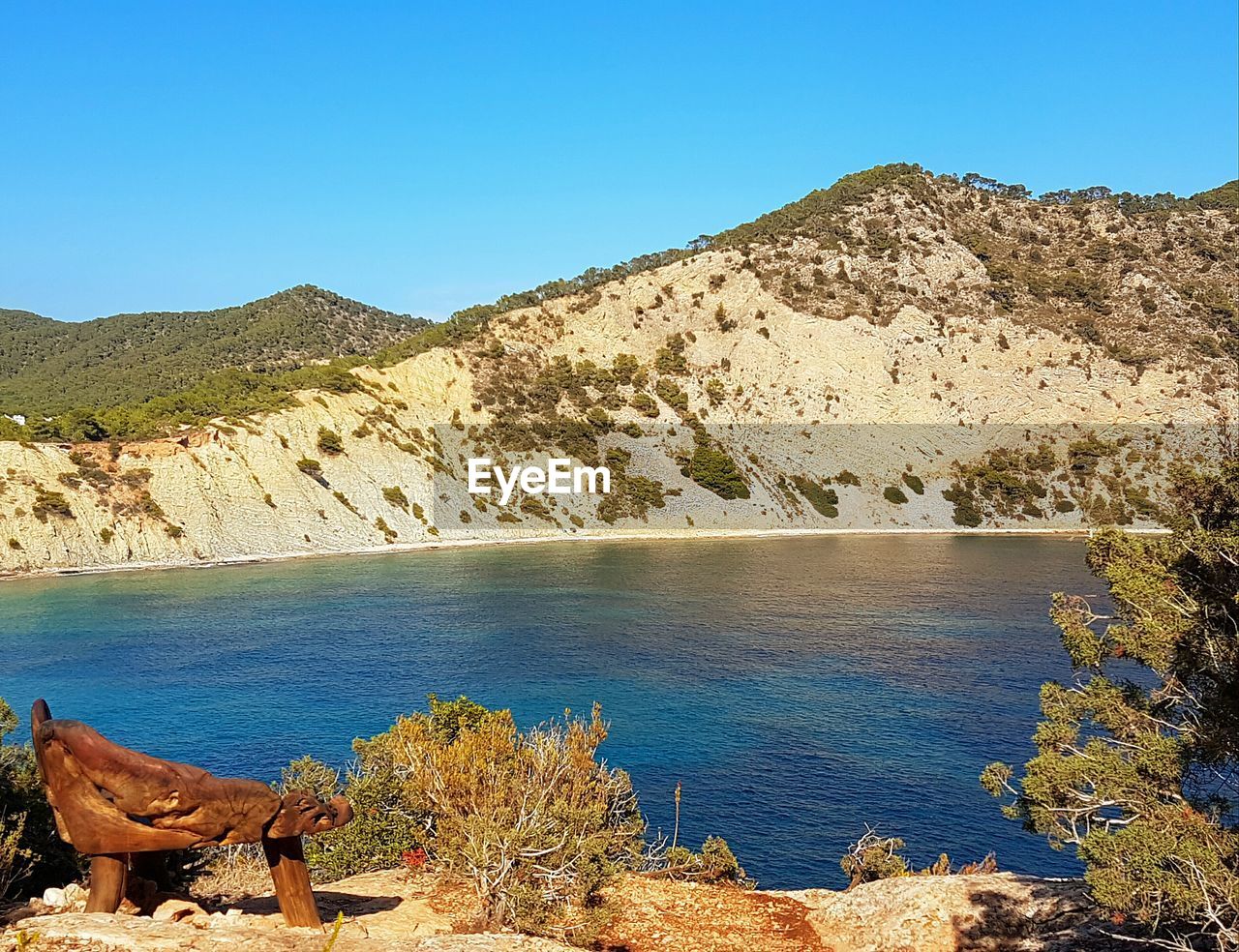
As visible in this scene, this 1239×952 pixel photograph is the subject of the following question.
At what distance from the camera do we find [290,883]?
41.3 ft

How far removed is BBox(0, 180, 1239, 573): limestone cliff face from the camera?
294 ft

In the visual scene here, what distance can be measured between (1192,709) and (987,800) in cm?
1974

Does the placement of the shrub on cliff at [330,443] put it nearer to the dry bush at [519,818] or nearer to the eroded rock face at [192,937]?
the dry bush at [519,818]

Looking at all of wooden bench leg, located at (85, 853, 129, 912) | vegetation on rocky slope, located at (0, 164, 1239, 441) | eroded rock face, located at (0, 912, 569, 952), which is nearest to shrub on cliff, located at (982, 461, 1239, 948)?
eroded rock face, located at (0, 912, 569, 952)

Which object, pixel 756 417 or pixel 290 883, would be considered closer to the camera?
pixel 290 883

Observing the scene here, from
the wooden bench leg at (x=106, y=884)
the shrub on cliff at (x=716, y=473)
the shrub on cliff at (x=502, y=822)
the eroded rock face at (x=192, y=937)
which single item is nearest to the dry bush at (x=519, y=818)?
the shrub on cliff at (x=502, y=822)

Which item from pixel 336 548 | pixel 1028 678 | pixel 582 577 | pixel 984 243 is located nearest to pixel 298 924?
pixel 1028 678

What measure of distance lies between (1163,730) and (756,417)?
105 m

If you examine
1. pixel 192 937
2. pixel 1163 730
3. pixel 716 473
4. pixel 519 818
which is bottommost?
pixel 519 818

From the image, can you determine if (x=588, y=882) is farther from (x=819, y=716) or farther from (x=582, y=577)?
(x=582, y=577)

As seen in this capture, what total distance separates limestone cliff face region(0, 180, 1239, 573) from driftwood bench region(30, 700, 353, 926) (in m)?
78.7

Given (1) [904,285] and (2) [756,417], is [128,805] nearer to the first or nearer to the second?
(2) [756,417]

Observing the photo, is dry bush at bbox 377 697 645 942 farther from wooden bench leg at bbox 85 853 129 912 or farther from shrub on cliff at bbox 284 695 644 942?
wooden bench leg at bbox 85 853 129 912

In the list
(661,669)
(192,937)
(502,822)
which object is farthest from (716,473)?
(192,937)
